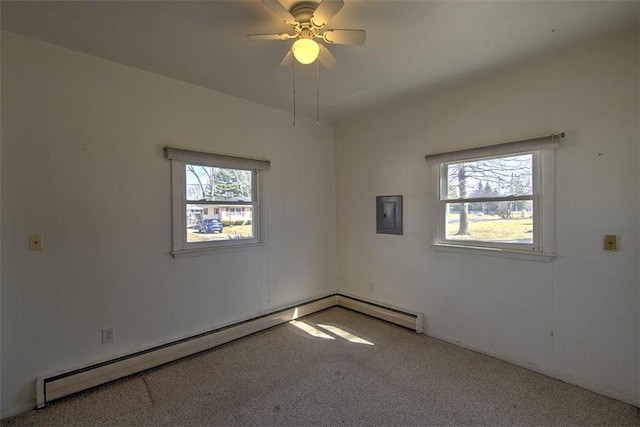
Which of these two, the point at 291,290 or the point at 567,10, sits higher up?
the point at 567,10

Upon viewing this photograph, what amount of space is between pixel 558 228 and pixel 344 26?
2.25 m

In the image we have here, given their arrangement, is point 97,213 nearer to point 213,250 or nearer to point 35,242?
point 35,242

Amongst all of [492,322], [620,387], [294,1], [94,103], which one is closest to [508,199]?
[492,322]

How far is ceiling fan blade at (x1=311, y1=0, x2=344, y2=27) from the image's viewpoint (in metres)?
1.52

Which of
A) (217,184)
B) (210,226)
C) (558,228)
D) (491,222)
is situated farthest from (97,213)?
(558,228)

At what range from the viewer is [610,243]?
2117 mm

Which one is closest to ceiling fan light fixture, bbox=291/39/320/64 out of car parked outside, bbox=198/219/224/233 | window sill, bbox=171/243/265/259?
car parked outside, bbox=198/219/224/233

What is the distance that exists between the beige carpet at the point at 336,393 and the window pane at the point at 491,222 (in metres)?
1.11

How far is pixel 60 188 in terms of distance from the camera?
218cm

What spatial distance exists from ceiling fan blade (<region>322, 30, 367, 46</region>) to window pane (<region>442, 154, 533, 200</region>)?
1.73m

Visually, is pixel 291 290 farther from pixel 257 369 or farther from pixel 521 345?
pixel 521 345

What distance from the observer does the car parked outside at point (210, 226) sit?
9.69ft

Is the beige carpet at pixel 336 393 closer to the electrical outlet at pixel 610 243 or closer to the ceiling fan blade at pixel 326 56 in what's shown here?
the electrical outlet at pixel 610 243

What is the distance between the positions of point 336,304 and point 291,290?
0.77 m
